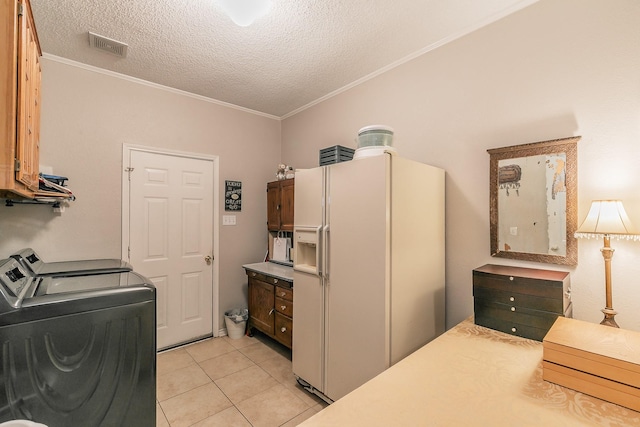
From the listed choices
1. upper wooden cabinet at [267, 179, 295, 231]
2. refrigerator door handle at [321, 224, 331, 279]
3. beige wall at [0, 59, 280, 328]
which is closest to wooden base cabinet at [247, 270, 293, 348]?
beige wall at [0, 59, 280, 328]

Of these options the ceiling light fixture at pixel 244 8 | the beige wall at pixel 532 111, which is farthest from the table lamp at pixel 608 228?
the ceiling light fixture at pixel 244 8

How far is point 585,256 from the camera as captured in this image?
5.55 ft

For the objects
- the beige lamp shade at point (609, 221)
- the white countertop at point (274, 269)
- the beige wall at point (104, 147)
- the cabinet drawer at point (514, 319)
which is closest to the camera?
the beige lamp shade at point (609, 221)

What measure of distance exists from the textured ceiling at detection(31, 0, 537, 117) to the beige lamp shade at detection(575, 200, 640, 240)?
4.64 ft

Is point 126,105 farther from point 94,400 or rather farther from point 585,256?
point 585,256

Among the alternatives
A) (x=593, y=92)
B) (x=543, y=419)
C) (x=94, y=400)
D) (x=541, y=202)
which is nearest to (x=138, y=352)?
(x=94, y=400)

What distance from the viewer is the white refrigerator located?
5.88 feet

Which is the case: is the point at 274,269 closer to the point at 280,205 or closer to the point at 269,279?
the point at 269,279

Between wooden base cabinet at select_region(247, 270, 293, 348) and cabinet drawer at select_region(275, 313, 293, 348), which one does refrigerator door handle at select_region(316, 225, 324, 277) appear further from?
cabinet drawer at select_region(275, 313, 293, 348)

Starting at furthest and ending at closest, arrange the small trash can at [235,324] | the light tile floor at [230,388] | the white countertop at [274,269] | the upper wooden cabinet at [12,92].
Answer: the small trash can at [235,324]
the white countertop at [274,269]
the light tile floor at [230,388]
the upper wooden cabinet at [12,92]

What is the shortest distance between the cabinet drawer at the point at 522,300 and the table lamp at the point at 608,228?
18 centimetres

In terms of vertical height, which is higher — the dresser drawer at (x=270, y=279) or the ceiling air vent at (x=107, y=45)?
the ceiling air vent at (x=107, y=45)

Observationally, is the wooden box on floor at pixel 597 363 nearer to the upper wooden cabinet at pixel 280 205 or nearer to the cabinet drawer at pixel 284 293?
the cabinet drawer at pixel 284 293

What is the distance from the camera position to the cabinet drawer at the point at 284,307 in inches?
112
